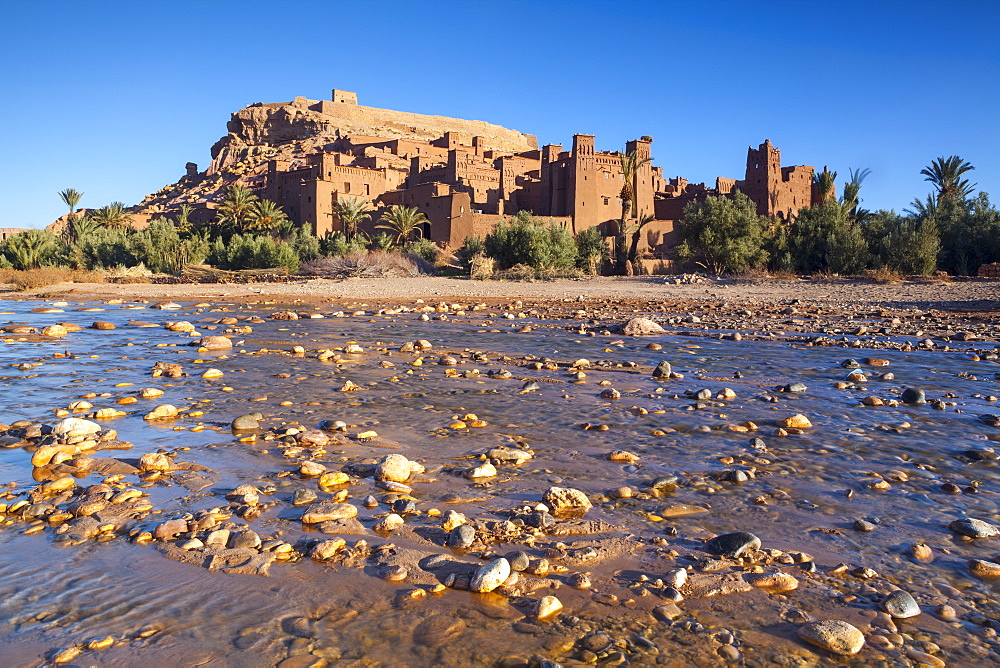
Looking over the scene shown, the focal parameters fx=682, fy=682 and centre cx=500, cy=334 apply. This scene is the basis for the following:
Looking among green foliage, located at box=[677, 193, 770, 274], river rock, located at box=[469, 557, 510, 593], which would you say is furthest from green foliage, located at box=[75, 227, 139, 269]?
river rock, located at box=[469, 557, 510, 593]

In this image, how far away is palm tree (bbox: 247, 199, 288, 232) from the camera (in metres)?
41.6

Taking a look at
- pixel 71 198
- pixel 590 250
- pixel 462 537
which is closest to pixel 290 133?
pixel 71 198

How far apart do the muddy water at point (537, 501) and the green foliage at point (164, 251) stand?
92.3 ft

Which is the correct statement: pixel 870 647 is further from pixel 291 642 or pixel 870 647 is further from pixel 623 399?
pixel 623 399

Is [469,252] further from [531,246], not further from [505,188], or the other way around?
[505,188]

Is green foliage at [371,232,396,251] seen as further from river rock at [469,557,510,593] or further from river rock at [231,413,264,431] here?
river rock at [469,557,510,593]

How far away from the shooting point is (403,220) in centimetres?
3788

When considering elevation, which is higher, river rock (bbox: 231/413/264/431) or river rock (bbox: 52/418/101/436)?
river rock (bbox: 52/418/101/436)

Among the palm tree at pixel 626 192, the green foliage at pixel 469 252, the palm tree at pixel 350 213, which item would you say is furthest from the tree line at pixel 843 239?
the palm tree at pixel 350 213

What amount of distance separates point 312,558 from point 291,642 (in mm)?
689

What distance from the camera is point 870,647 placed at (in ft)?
7.74

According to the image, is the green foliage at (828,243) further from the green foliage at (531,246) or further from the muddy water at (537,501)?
the muddy water at (537,501)

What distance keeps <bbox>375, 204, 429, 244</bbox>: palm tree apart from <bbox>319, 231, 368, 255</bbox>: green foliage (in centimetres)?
188

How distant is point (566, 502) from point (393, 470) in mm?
1088
